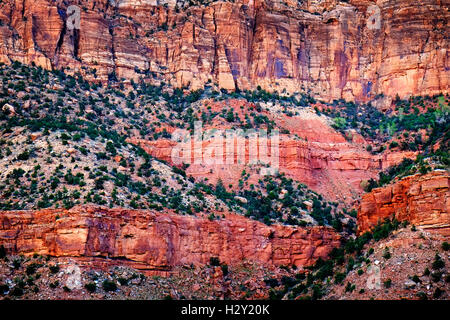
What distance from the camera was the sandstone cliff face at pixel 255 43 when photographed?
101m

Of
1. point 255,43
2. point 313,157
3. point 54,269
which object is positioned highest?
point 255,43

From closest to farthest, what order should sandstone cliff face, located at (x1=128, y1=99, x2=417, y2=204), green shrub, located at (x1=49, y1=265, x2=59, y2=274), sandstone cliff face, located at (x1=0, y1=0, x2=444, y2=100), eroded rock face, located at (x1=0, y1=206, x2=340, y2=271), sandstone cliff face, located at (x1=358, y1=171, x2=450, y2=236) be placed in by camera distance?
sandstone cliff face, located at (x1=358, y1=171, x2=450, y2=236), green shrub, located at (x1=49, y1=265, x2=59, y2=274), eroded rock face, located at (x1=0, y1=206, x2=340, y2=271), sandstone cliff face, located at (x1=128, y1=99, x2=417, y2=204), sandstone cliff face, located at (x1=0, y1=0, x2=444, y2=100)

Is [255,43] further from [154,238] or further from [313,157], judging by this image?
[154,238]

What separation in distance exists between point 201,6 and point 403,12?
80.5 ft

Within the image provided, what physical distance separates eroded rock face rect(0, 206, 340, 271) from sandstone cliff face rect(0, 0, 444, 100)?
94.0ft

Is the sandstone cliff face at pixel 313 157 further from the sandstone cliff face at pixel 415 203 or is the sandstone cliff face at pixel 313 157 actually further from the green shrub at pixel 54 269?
the green shrub at pixel 54 269

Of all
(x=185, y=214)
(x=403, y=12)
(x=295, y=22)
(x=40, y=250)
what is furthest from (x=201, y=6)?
(x=40, y=250)

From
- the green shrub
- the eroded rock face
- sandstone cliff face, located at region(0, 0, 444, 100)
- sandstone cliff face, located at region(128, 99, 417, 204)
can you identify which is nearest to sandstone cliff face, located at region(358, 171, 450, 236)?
the eroded rock face

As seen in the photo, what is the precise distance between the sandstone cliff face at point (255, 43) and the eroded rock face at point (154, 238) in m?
28.6

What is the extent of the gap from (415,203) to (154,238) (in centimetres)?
2150

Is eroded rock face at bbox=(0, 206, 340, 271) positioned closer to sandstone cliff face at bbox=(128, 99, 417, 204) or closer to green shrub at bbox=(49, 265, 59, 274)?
green shrub at bbox=(49, 265, 59, 274)

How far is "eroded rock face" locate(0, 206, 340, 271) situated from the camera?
228 feet

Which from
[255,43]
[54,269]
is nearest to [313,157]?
[255,43]

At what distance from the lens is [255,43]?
10962 cm
